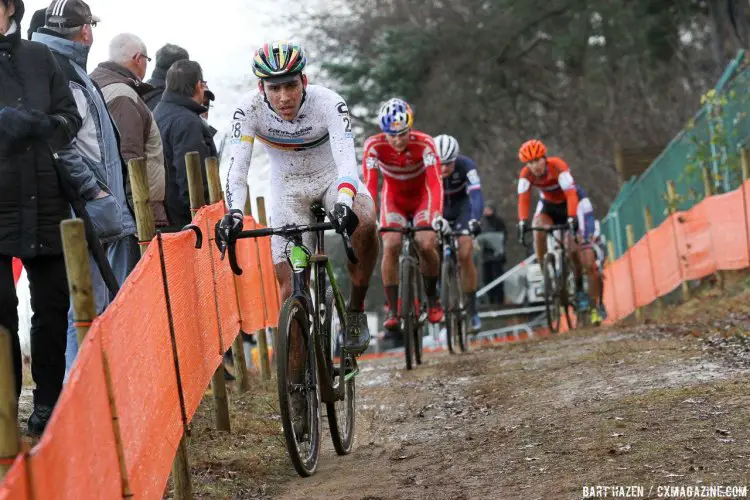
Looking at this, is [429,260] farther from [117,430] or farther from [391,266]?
[117,430]

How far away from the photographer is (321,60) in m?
41.5

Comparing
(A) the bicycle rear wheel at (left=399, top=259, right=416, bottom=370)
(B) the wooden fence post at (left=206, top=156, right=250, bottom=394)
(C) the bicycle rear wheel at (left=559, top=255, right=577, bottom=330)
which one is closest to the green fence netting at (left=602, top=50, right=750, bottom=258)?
(C) the bicycle rear wheel at (left=559, top=255, right=577, bottom=330)

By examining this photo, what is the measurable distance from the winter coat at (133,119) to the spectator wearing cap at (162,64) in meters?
1.52

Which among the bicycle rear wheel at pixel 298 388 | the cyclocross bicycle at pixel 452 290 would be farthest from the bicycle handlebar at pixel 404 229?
the bicycle rear wheel at pixel 298 388

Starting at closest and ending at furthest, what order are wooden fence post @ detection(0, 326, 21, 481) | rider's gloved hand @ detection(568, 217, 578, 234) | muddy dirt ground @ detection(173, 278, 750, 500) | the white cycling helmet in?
wooden fence post @ detection(0, 326, 21, 481) → muddy dirt ground @ detection(173, 278, 750, 500) → the white cycling helmet → rider's gloved hand @ detection(568, 217, 578, 234)

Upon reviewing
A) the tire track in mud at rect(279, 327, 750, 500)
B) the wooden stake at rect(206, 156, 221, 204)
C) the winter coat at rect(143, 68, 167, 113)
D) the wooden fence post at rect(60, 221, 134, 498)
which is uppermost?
the winter coat at rect(143, 68, 167, 113)

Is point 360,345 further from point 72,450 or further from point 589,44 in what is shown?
point 589,44

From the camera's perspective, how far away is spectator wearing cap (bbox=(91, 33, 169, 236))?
26.3 feet

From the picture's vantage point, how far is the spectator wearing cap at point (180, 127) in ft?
30.3

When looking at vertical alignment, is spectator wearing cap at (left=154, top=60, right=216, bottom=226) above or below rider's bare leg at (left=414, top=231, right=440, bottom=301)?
above

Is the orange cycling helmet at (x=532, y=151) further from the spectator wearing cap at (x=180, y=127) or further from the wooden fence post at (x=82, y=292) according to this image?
the wooden fence post at (x=82, y=292)

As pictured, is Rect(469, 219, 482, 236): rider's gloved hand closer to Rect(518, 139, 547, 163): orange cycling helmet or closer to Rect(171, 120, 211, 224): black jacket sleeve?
Rect(518, 139, 547, 163): orange cycling helmet

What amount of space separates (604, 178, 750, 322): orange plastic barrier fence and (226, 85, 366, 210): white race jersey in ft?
25.3

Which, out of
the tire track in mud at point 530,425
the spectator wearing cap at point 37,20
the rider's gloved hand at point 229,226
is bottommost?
the tire track in mud at point 530,425
